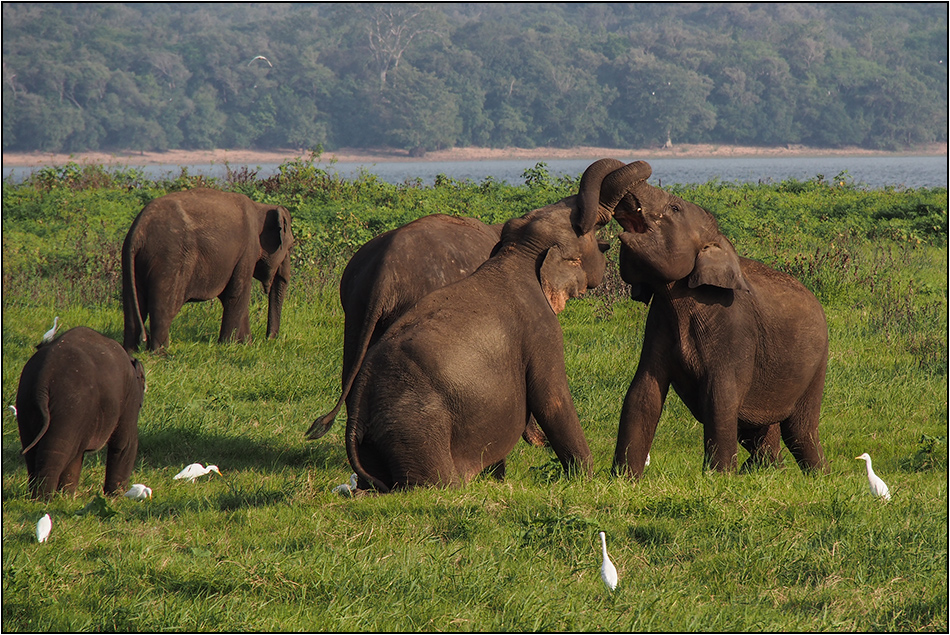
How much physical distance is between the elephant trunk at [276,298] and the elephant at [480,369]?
6.68 m

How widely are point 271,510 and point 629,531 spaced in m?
1.98

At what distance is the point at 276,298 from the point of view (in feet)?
41.5

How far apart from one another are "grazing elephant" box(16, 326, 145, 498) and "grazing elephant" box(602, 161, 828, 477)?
10.8 ft

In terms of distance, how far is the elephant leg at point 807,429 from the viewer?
6930 mm

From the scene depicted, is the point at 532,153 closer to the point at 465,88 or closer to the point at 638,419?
the point at 465,88

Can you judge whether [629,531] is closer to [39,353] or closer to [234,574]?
[234,574]

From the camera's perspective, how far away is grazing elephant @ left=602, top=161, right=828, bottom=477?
6156 millimetres

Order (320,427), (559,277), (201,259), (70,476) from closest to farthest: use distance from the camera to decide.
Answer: (559,277), (320,427), (70,476), (201,259)

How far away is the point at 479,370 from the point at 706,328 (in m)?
1.50

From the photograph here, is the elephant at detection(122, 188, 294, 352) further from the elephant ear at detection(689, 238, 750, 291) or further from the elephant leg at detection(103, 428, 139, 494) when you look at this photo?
the elephant ear at detection(689, 238, 750, 291)

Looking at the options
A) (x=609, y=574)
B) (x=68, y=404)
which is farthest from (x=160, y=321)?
(x=609, y=574)

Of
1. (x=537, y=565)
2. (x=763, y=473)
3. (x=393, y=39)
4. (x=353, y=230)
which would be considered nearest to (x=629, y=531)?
(x=537, y=565)

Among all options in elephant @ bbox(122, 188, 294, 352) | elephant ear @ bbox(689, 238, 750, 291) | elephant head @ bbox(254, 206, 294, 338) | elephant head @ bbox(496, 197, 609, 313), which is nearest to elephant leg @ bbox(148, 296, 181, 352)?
elephant @ bbox(122, 188, 294, 352)

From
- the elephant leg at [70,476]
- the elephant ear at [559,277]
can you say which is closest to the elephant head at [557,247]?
the elephant ear at [559,277]
